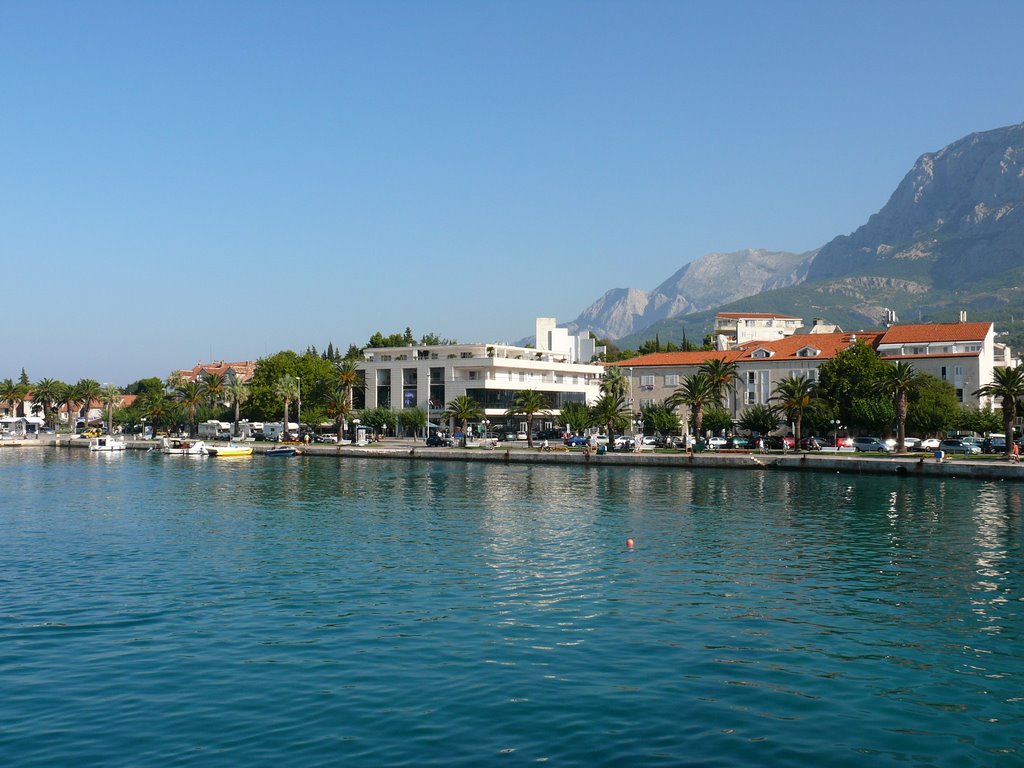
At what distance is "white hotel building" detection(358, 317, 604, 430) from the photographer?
133 meters

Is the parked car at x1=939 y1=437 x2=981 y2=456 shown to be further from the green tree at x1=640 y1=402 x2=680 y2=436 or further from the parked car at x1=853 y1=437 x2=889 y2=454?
the green tree at x1=640 y1=402 x2=680 y2=436

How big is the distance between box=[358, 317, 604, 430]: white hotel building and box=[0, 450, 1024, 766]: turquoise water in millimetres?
81276

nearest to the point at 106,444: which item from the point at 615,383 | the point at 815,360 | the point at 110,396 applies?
the point at 110,396

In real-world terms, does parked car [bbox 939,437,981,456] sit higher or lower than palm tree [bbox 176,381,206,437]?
lower

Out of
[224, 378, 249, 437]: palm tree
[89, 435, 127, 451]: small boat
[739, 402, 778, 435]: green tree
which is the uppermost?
[224, 378, 249, 437]: palm tree

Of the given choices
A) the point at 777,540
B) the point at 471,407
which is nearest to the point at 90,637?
the point at 777,540

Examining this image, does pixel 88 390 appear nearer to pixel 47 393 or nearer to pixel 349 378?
pixel 47 393

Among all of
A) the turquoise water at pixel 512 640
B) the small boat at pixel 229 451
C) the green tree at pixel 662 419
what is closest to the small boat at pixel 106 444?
the small boat at pixel 229 451

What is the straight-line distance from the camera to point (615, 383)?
122125 millimetres

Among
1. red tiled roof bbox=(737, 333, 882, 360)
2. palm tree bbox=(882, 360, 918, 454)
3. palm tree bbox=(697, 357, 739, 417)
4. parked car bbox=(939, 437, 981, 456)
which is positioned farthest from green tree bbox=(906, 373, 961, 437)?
palm tree bbox=(697, 357, 739, 417)

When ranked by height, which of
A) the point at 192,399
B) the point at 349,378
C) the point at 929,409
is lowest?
the point at 929,409

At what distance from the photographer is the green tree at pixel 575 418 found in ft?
416

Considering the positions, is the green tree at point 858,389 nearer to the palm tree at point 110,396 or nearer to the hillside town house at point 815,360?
the hillside town house at point 815,360

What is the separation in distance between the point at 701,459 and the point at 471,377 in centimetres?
4895
